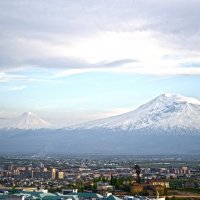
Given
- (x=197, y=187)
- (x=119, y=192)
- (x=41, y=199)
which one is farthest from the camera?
(x=197, y=187)

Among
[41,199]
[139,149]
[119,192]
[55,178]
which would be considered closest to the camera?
[41,199]

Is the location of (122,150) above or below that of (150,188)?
above

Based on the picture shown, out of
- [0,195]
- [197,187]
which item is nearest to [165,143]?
[197,187]

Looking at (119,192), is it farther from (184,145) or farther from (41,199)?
(184,145)

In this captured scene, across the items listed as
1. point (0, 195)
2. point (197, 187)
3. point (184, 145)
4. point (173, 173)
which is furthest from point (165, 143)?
point (0, 195)

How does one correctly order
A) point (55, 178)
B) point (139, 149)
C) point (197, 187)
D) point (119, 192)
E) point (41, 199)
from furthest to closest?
point (139, 149) → point (55, 178) → point (197, 187) → point (119, 192) → point (41, 199)

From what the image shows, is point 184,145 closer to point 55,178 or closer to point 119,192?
point 55,178

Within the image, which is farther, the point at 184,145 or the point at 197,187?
the point at 184,145

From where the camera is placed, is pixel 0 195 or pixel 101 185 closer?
pixel 0 195

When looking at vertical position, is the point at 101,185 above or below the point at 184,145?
below
